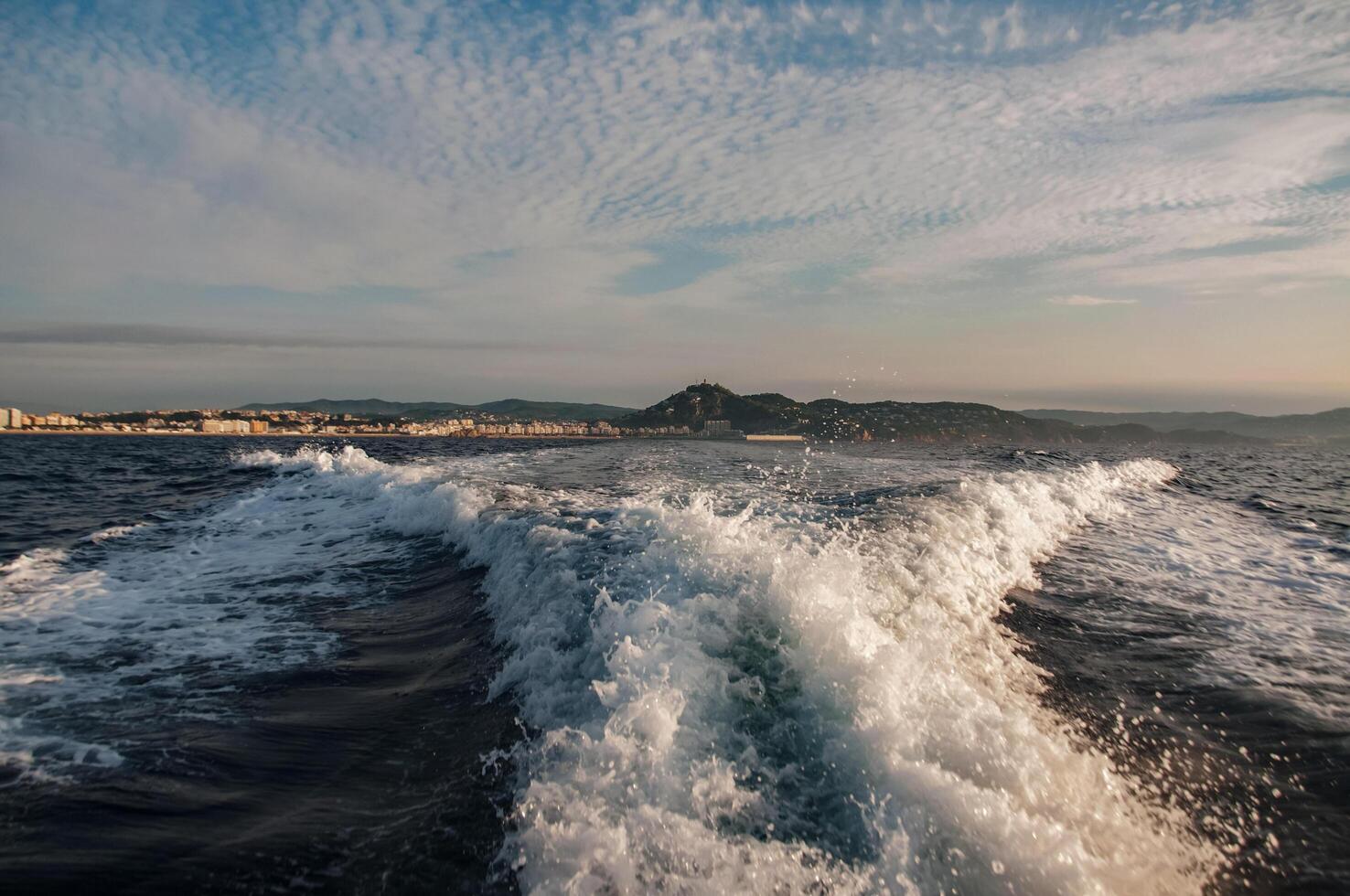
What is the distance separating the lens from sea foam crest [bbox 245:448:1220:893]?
3312 millimetres

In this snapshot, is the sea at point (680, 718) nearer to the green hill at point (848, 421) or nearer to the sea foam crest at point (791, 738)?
the sea foam crest at point (791, 738)

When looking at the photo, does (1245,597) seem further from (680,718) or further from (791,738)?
(680,718)

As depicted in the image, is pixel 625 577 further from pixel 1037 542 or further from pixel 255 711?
pixel 1037 542

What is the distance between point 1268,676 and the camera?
6.20 metres

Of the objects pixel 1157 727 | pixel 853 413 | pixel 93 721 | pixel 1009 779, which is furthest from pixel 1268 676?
pixel 853 413

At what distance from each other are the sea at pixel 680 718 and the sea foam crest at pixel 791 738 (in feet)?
0.07

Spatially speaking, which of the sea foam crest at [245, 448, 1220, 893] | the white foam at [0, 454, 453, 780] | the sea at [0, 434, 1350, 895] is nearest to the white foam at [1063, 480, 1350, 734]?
the sea at [0, 434, 1350, 895]

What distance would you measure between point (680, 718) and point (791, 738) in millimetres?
814

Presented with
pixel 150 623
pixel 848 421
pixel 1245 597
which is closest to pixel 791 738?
pixel 150 623

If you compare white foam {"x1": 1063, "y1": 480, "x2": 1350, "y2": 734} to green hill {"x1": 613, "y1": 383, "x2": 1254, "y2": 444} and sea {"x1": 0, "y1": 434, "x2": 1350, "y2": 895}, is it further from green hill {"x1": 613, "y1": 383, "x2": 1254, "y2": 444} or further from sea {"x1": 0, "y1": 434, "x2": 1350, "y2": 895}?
green hill {"x1": 613, "y1": 383, "x2": 1254, "y2": 444}

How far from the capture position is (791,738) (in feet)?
14.6

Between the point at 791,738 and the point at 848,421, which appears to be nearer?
the point at 791,738

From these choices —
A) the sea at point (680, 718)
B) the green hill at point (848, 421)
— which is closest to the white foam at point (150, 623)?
the sea at point (680, 718)

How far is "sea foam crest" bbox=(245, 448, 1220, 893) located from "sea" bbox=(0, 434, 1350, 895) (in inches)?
0.9
